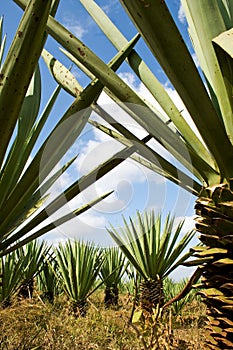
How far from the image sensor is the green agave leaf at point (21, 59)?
0.46 m

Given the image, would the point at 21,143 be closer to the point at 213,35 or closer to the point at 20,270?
the point at 213,35

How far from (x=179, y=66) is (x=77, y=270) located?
14.9 feet

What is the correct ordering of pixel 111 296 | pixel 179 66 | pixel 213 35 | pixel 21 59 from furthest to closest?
pixel 111 296
pixel 213 35
pixel 179 66
pixel 21 59

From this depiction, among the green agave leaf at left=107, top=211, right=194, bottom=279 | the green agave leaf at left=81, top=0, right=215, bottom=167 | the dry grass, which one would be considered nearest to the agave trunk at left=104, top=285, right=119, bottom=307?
the dry grass

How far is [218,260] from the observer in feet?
2.56

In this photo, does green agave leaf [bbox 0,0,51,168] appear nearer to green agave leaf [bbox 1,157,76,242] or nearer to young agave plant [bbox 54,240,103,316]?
green agave leaf [bbox 1,157,76,242]

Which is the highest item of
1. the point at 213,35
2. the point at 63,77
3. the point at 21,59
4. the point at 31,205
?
the point at 213,35

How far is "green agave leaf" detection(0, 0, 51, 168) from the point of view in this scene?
46 cm

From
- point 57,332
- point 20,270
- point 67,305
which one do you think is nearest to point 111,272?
point 67,305

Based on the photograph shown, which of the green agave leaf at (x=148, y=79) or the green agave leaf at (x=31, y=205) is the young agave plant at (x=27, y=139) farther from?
the green agave leaf at (x=148, y=79)

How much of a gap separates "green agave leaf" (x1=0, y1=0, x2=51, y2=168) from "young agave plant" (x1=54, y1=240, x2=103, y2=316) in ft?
15.0

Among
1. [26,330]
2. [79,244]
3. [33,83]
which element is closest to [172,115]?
[33,83]

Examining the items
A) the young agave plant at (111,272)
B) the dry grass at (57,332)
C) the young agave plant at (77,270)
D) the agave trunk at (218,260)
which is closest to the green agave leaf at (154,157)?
the agave trunk at (218,260)

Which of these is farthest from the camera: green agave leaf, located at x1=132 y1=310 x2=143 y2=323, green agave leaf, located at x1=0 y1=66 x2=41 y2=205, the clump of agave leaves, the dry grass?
the clump of agave leaves
